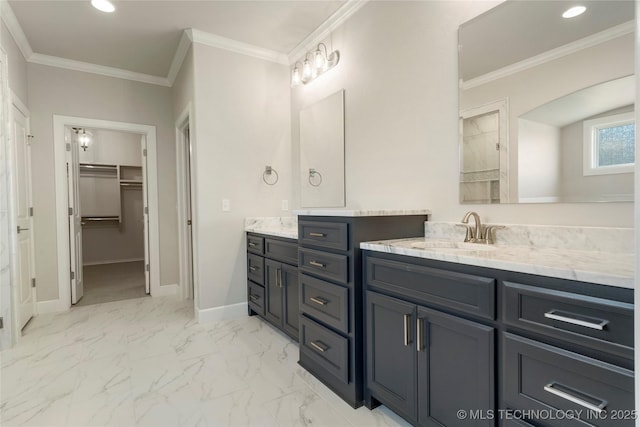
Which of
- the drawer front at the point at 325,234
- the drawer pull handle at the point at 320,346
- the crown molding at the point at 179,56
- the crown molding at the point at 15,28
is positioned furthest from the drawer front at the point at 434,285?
the crown molding at the point at 15,28

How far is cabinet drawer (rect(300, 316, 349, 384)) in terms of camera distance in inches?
68.3

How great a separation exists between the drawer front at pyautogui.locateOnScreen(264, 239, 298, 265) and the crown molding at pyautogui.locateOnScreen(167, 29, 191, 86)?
2.03m

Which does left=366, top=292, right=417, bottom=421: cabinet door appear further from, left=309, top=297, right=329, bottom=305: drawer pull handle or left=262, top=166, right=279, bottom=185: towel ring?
left=262, top=166, right=279, bottom=185: towel ring

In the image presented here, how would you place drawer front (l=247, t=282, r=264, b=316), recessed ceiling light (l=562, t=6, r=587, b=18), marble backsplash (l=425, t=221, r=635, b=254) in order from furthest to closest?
drawer front (l=247, t=282, r=264, b=316)
recessed ceiling light (l=562, t=6, r=587, b=18)
marble backsplash (l=425, t=221, r=635, b=254)

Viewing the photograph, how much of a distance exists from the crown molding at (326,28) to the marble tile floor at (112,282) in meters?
3.35

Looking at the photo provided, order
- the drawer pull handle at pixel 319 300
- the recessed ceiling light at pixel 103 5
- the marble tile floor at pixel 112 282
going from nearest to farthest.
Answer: the drawer pull handle at pixel 319 300, the recessed ceiling light at pixel 103 5, the marble tile floor at pixel 112 282

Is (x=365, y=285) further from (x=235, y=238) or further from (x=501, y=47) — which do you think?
(x=235, y=238)

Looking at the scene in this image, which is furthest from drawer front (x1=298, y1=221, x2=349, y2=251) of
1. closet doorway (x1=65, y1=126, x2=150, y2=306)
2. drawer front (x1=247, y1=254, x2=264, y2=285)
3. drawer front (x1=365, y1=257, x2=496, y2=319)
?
closet doorway (x1=65, y1=126, x2=150, y2=306)

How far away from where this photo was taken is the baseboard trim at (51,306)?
11.1ft

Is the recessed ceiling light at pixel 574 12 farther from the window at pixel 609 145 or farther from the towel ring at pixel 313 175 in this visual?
the towel ring at pixel 313 175

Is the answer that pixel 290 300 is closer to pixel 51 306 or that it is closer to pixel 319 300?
pixel 319 300

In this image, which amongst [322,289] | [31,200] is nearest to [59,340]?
[31,200]

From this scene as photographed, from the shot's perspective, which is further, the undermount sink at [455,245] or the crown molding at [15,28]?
the crown molding at [15,28]

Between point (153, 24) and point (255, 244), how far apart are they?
6.95 ft
